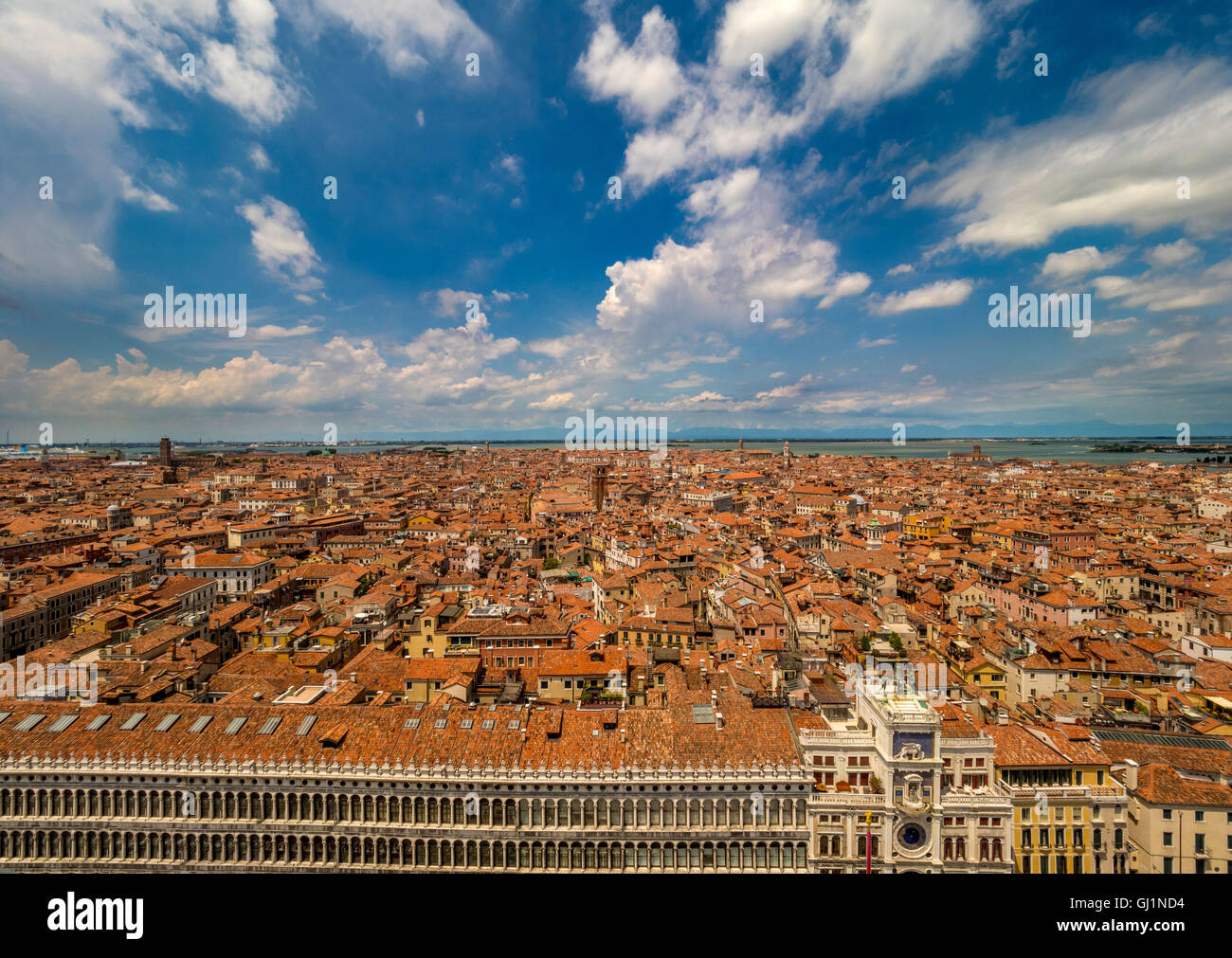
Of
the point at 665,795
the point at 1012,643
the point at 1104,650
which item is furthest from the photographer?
the point at 1012,643

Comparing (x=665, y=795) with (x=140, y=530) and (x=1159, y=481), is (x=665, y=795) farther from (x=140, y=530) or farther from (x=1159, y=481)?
(x=1159, y=481)

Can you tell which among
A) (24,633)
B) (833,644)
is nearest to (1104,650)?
(833,644)

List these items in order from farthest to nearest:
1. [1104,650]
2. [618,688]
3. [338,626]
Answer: [338,626] → [1104,650] → [618,688]
